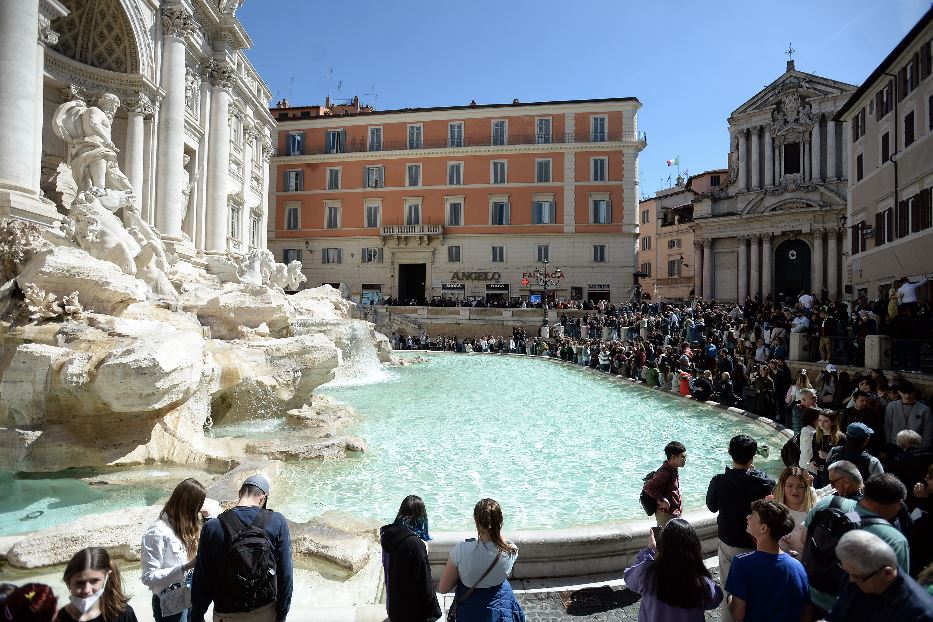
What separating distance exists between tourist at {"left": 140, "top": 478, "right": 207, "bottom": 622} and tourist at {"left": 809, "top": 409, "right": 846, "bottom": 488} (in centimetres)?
509

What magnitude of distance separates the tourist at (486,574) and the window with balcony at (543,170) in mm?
37729

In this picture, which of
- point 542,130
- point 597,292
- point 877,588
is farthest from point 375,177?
point 877,588

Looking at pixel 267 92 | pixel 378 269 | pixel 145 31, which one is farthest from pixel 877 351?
pixel 267 92

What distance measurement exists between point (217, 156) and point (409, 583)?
25159 mm

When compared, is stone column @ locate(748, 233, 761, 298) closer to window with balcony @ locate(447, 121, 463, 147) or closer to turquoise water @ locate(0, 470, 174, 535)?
window with balcony @ locate(447, 121, 463, 147)

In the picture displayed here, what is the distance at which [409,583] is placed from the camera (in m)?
2.91

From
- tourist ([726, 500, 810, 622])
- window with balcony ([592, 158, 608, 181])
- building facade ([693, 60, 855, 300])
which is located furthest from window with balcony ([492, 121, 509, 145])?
tourist ([726, 500, 810, 622])

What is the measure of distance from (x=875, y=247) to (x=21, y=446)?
A: 900 inches

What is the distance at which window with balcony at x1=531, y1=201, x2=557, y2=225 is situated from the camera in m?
38.7

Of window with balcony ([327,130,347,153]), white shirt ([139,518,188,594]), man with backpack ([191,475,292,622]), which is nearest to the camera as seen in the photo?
man with backpack ([191,475,292,622])

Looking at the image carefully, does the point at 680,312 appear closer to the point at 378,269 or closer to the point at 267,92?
the point at 378,269

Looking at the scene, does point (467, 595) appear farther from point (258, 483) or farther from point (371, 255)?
point (371, 255)

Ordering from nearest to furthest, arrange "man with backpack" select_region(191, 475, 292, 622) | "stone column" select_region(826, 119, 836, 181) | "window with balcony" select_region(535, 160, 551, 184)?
"man with backpack" select_region(191, 475, 292, 622) < "stone column" select_region(826, 119, 836, 181) < "window with balcony" select_region(535, 160, 551, 184)

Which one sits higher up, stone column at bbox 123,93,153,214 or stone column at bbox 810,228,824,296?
stone column at bbox 123,93,153,214
